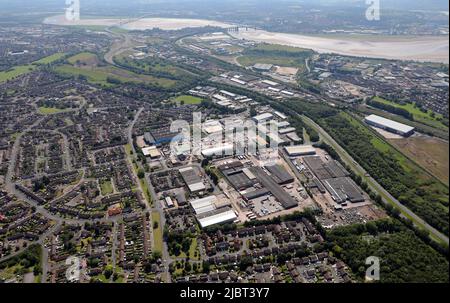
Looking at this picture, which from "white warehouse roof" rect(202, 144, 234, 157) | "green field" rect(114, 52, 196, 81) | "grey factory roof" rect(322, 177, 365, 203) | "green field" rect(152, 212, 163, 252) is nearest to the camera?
"green field" rect(152, 212, 163, 252)

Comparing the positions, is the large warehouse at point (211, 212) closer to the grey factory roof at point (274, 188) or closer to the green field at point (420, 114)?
the grey factory roof at point (274, 188)

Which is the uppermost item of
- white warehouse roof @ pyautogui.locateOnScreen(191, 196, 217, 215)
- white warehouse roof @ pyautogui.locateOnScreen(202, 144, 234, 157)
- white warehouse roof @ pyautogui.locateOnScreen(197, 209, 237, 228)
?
white warehouse roof @ pyautogui.locateOnScreen(202, 144, 234, 157)

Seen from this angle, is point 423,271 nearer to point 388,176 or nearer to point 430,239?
point 430,239

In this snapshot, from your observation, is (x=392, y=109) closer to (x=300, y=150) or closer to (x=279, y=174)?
(x=300, y=150)

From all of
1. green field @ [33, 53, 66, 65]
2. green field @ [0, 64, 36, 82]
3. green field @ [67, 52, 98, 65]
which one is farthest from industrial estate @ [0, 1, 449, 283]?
green field @ [33, 53, 66, 65]

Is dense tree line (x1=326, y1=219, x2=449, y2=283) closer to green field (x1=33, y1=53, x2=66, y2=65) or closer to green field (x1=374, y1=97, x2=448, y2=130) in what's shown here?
green field (x1=374, y1=97, x2=448, y2=130)

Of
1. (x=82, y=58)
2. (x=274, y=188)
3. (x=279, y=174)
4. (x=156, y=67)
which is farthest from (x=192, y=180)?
(x=82, y=58)
